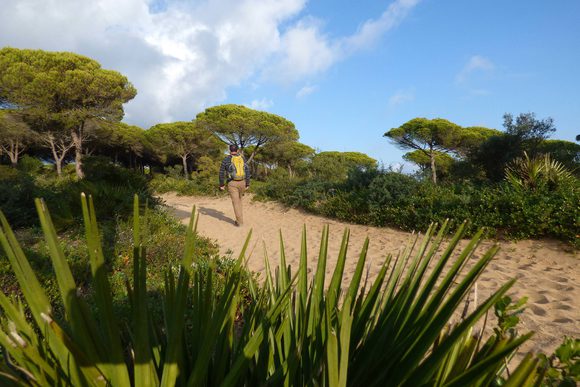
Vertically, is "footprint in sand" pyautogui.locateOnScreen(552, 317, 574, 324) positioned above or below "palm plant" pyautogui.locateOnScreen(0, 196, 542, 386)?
below

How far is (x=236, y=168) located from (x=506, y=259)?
6007 millimetres

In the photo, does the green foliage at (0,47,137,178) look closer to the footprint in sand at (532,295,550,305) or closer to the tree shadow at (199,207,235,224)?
the tree shadow at (199,207,235,224)

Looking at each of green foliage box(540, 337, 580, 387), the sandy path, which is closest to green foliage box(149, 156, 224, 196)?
the sandy path

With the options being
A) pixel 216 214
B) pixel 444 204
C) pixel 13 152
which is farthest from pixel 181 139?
pixel 444 204

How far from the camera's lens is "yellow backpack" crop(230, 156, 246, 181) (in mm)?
7852

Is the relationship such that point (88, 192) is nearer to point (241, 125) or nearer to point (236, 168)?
point (236, 168)

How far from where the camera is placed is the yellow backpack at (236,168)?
25.8 ft

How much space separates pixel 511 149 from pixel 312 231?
9.79 meters

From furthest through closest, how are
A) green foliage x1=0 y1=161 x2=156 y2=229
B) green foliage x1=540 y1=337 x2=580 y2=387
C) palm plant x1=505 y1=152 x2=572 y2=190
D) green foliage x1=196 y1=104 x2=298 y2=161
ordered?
green foliage x1=196 y1=104 x2=298 y2=161, palm plant x1=505 y1=152 x2=572 y2=190, green foliage x1=0 y1=161 x2=156 y2=229, green foliage x1=540 y1=337 x2=580 y2=387

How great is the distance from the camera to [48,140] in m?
21.1

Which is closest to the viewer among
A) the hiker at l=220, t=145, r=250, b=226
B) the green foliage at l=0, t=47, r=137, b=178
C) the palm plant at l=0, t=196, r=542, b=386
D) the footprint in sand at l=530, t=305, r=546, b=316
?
the palm plant at l=0, t=196, r=542, b=386

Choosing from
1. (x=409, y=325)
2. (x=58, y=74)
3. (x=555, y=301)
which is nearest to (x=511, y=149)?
(x=555, y=301)

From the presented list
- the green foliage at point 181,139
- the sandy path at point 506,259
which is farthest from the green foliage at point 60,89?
the sandy path at point 506,259

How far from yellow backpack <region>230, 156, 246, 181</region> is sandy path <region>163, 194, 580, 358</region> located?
4.80ft
